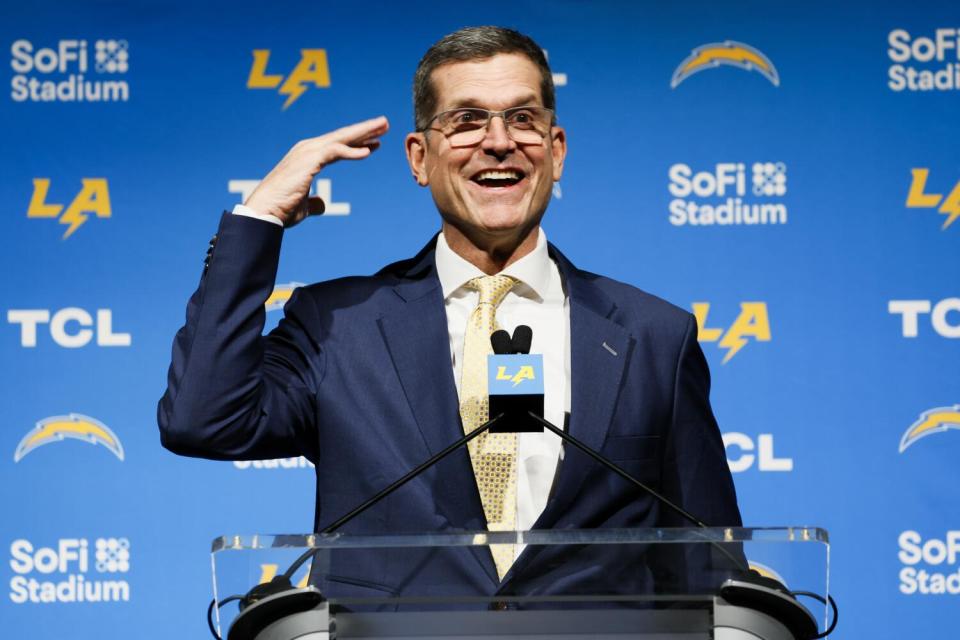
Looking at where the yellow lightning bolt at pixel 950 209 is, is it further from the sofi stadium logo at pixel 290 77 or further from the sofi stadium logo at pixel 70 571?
the sofi stadium logo at pixel 70 571

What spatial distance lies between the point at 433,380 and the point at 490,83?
516mm

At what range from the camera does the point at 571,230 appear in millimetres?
3494

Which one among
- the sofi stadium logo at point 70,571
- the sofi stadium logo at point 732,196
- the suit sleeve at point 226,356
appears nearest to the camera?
the suit sleeve at point 226,356

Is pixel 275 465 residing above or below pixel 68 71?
below

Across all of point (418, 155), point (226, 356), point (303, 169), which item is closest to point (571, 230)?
point (418, 155)

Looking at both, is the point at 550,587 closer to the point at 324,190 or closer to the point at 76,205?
the point at 324,190

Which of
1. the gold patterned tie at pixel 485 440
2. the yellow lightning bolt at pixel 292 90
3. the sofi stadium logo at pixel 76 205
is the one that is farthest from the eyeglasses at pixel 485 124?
the sofi stadium logo at pixel 76 205

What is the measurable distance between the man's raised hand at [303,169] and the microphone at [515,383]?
557 mm

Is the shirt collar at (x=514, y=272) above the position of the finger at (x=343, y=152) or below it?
below

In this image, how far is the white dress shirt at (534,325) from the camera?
2105mm

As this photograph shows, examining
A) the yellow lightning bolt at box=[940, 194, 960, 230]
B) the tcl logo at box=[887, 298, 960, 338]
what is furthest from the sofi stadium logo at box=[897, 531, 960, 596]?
the yellow lightning bolt at box=[940, 194, 960, 230]

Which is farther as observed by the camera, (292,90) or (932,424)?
(292,90)

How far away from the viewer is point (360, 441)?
2115 mm

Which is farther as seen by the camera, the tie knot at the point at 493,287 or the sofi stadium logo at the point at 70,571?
the sofi stadium logo at the point at 70,571
